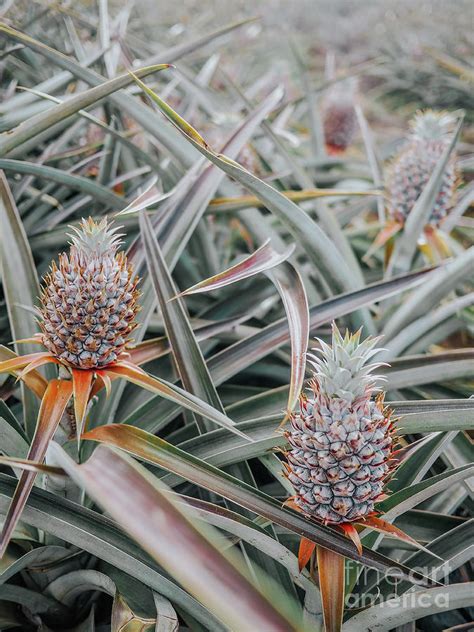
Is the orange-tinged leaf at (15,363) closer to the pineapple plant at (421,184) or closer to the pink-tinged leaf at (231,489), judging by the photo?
the pink-tinged leaf at (231,489)

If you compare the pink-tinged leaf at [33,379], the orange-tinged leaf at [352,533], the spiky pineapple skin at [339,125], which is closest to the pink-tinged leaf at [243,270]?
the pink-tinged leaf at [33,379]

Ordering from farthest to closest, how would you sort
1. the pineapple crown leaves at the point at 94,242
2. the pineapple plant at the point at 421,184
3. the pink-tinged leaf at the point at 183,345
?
the pineapple plant at the point at 421,184, the pink-tinged leaf at the point at 183,345, the pineapple crown leaves at the point at 94,242

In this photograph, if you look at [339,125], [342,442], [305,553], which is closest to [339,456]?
[342,442]

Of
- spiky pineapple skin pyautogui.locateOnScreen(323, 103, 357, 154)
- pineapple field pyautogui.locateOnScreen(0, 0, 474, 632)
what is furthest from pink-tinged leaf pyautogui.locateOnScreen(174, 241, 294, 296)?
spiky pineapple skin pyautogui.locateOnScreen(323, 103, 357, 154)

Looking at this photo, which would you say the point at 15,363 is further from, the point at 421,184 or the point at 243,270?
the point at 421,184

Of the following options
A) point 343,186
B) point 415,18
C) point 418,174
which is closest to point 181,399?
point 418,174

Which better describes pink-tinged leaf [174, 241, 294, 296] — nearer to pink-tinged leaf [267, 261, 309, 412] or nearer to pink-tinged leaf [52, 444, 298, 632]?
pink-tinged leaf [267, 261, 309, 412]

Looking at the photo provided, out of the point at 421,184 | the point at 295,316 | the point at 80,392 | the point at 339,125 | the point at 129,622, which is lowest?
the point at 129,622
